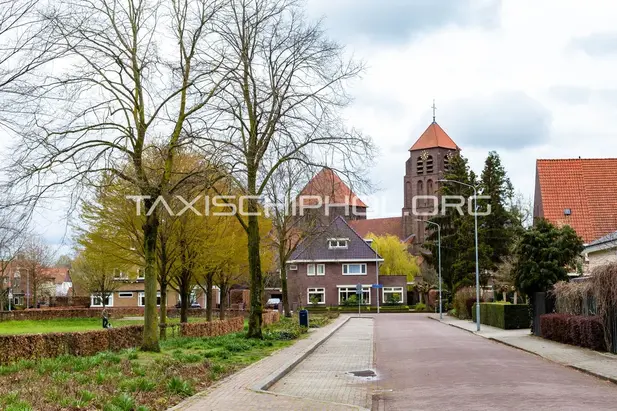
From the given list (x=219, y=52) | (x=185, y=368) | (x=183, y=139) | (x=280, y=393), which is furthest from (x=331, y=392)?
(x=219, y=52)

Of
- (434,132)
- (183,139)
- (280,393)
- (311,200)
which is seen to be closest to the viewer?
(280,393)

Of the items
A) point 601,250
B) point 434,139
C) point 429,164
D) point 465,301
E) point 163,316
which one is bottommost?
point 465,301

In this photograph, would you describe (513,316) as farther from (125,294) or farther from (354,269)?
(125,294)

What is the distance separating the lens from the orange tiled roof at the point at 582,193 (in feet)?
157

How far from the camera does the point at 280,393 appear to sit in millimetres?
13039

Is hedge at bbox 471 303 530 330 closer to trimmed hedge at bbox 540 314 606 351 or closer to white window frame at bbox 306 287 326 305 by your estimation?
trimmed hedge at bbox 540 314 606 351

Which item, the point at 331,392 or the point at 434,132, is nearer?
the point at 331,392

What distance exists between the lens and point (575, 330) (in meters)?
25.6

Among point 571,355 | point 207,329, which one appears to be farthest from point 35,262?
point 571,355

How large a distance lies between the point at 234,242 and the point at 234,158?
47.1 feet

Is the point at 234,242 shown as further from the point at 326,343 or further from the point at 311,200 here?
the point at 326,343

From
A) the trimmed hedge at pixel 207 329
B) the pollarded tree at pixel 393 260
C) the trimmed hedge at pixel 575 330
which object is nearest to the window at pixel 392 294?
the pollarded tree at pixel 393 260

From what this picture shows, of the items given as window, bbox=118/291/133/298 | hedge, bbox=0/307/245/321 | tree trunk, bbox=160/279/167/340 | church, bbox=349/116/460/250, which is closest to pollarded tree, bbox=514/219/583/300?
tree trunk, bbox=160/279/167/340

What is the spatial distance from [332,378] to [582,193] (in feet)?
127
